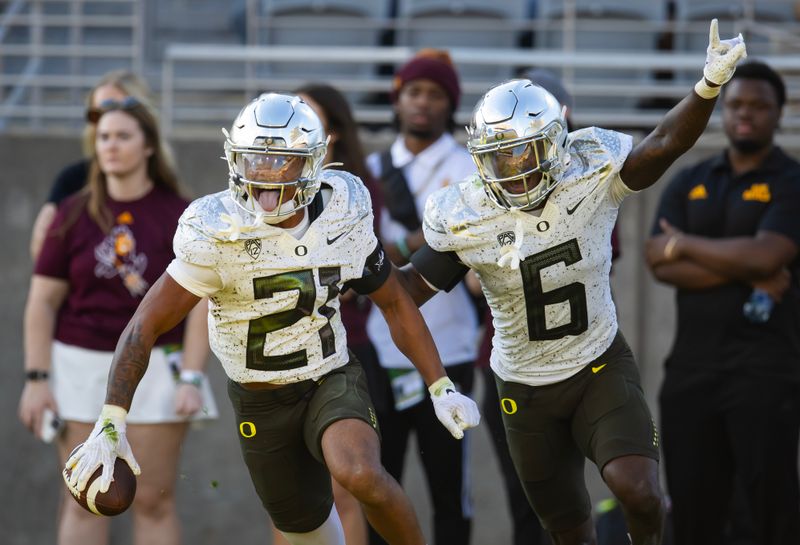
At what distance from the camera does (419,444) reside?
5.86 metres

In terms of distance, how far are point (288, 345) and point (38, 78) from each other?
3.77 metres

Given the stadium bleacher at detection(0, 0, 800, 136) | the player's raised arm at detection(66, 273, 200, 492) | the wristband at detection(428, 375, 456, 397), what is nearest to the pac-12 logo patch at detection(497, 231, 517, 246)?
the wristband at detection(428, 375, 456, 397)

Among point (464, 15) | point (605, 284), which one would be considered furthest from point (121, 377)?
point (464, 15)

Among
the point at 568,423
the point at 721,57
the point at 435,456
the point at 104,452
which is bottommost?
the point at 435,456

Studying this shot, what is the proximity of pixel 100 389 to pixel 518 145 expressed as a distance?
2.33 metres

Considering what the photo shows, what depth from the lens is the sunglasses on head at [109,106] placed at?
5949 millimetres

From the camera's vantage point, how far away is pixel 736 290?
586 cm

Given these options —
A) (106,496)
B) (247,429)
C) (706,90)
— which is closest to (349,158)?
(247,429)

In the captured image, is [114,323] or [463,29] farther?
[463,29]

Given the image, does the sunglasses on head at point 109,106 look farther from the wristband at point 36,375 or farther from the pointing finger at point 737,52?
the pointing finger at point 737,52

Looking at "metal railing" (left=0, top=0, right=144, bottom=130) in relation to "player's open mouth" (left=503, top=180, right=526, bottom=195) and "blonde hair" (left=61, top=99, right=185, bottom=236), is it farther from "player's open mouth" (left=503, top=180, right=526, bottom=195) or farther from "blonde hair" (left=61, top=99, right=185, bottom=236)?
"player's open mouth" (left=503, top=180, right=526, bottom=195)

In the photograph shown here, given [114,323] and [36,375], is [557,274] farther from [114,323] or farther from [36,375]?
[36,375]

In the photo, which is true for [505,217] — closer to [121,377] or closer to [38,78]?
[121,377]

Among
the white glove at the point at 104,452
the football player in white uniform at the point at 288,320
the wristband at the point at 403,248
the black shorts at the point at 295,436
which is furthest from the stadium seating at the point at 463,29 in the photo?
the white glove at the point at 104,452
